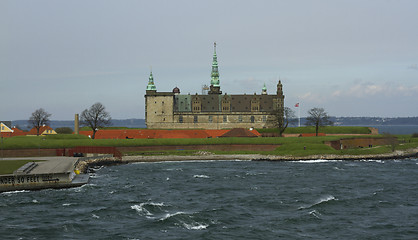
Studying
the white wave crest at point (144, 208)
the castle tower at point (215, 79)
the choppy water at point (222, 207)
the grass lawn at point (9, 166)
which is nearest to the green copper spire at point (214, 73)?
the castle tower at point (215, 79)

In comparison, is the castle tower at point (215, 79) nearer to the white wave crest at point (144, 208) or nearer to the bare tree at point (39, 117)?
the bare tree at point (39, 117)

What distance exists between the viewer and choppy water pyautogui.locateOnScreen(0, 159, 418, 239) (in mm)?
39281

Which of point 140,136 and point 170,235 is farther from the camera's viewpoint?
point 140,136

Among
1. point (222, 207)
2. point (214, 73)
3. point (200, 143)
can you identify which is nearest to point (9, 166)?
point (222, 207)

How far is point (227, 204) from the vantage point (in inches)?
1967

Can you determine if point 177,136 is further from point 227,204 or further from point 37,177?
point 227,204

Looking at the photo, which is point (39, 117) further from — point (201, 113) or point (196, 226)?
point (196, 226)

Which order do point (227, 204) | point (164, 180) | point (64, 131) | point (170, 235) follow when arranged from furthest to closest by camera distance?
point (64, 131) < point (164, 180) < point (227, 204) < point (170, 235)

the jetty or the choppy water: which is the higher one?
the jetty

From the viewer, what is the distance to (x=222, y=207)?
48500 mm

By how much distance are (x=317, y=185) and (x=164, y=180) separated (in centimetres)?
2101

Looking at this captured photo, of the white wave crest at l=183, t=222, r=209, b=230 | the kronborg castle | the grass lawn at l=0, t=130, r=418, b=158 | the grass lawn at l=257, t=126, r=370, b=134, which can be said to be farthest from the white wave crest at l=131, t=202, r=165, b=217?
the kronborg castle

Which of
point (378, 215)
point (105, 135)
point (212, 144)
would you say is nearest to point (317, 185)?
point (378, 215)

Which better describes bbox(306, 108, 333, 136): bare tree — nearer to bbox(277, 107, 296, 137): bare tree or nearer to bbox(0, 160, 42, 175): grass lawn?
bbox(277, 107, 296, 137): bare tree
